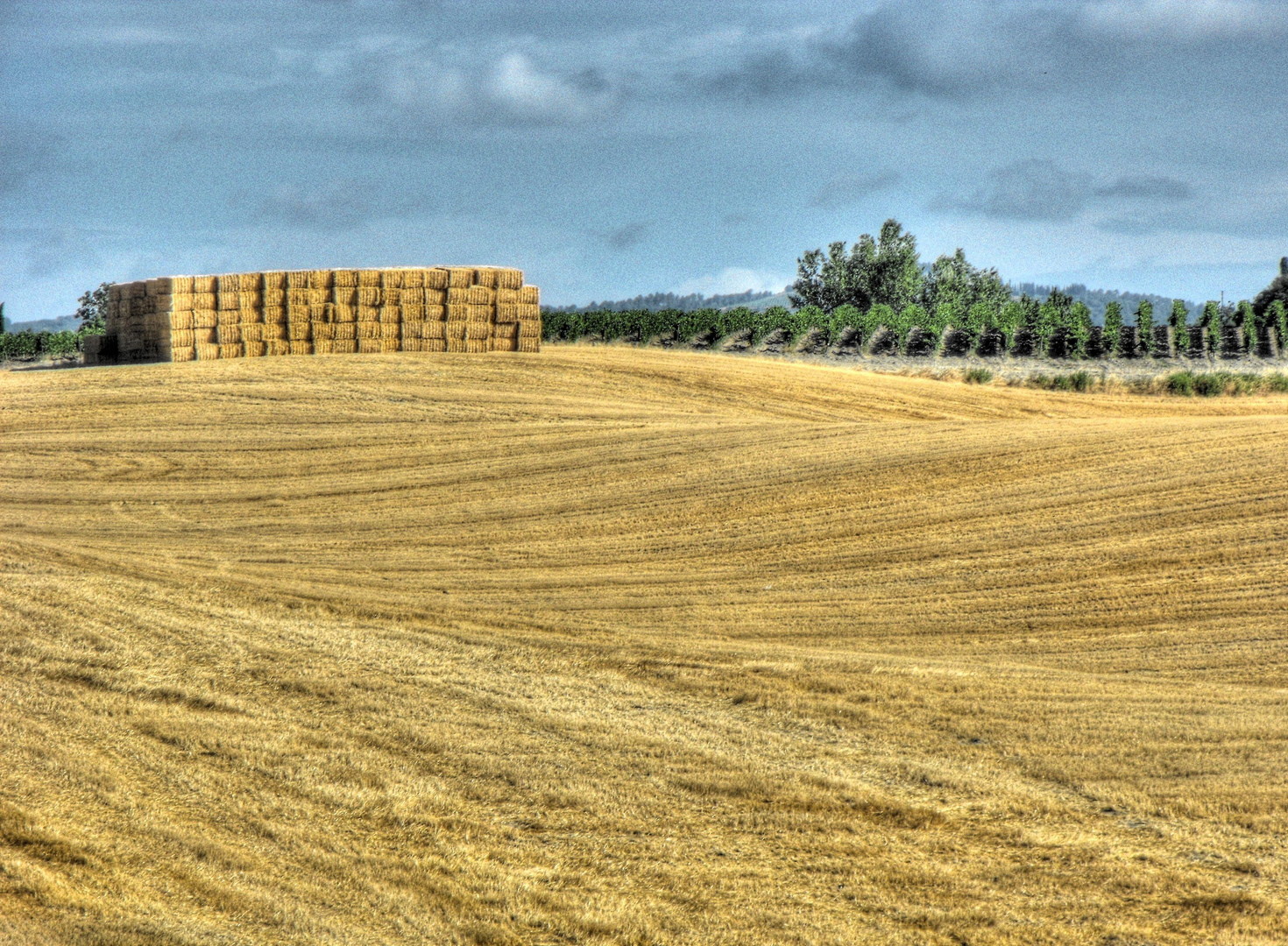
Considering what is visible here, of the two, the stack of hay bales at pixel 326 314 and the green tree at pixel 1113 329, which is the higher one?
the green tree at pixel 1113 329

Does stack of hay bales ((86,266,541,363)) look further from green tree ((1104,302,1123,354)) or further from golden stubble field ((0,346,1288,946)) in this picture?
green tree ((1104,302,1123,354))

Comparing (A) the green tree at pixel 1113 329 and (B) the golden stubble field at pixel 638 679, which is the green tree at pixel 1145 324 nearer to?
(A) the green tree at pixel 1113 329

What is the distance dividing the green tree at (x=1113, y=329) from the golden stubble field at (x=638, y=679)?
4004 centimetres

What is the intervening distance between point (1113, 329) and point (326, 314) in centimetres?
4093

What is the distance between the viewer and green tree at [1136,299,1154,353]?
5591 centimetres

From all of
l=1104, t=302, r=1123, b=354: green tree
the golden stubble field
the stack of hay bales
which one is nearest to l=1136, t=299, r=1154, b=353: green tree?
l=1104, t=302, r=1123, b=354: green tree

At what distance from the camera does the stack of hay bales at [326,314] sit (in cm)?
2755

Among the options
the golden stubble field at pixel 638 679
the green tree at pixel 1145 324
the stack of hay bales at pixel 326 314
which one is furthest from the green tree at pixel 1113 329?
the golden stubble field at pixel 638 679

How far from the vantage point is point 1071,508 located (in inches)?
574

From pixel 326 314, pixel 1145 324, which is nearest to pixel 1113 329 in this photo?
pixel 1145 324

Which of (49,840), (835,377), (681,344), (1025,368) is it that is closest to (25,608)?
(49,840)

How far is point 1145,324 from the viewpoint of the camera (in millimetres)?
56156

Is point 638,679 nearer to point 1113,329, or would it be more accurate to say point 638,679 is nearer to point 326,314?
point 326,314

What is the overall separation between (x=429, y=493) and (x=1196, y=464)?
10938 mm
